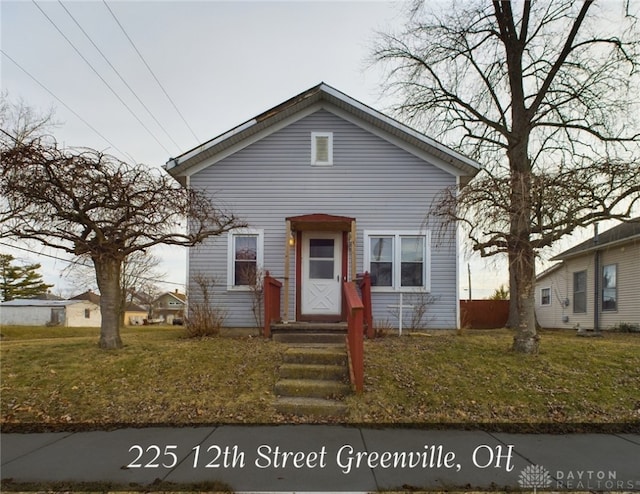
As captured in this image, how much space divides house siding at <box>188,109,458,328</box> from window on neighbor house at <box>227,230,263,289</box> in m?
0.17

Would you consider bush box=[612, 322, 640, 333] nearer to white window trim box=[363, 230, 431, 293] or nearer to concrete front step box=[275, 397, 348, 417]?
white window trim box=[363, 230, 431, 293]

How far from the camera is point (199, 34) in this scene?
11820 millimetres

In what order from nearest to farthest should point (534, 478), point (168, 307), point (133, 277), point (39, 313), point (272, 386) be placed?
point (534, 478) < point (272, 386) < point (133, 277) < point (39, 313) < point (168, 307)

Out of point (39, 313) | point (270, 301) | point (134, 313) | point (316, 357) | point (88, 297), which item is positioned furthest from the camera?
point (134, 313)

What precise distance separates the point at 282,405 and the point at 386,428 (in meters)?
1.39

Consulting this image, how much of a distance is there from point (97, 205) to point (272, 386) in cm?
413

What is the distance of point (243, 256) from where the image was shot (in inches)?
436

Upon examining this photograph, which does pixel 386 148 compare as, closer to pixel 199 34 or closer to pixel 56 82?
pixel 199 34

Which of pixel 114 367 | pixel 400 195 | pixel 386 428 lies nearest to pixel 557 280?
pixel 400 195

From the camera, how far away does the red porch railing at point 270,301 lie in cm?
941

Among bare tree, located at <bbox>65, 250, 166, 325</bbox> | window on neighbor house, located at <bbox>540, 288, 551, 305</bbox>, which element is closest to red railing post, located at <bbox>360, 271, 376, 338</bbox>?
window on neighbor house, located at <bbox>540, 288, 551, 305</bbox>

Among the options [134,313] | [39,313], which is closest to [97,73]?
[39,313]

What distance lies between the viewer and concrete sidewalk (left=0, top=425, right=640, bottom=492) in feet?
13.1

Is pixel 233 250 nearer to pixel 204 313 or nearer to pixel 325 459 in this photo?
pixel 204 313
